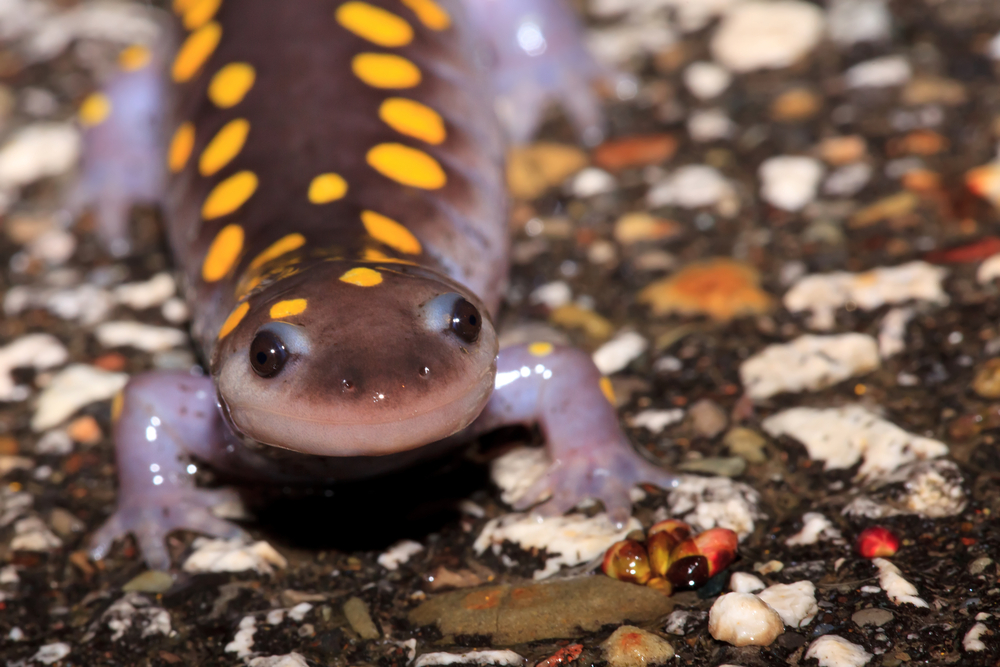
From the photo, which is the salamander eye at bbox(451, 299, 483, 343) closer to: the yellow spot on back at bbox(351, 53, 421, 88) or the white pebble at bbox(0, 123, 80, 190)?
the yellow spot on back at bbox(351, 53, 421, 88)

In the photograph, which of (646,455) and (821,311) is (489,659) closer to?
(646,455)

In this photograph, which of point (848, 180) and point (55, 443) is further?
point (848, 180)

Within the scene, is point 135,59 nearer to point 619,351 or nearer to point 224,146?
point 224,146

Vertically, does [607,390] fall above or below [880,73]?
below

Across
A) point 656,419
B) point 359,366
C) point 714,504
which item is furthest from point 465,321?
point 656,419

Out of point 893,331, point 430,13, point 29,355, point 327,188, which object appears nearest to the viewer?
point 327,188

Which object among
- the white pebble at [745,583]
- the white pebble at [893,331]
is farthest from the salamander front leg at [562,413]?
the white pebble at [893,331]
